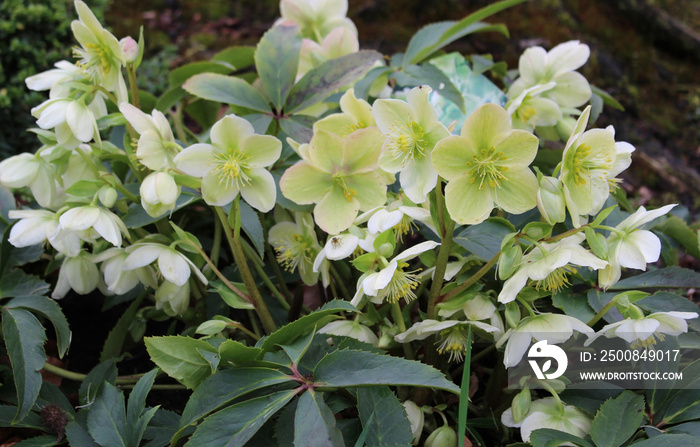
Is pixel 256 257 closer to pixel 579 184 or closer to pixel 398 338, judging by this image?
pixel 398 338

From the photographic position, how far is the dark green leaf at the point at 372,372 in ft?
2.22

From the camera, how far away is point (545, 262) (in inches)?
27.2

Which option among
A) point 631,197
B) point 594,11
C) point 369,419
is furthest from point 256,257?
point 594,11

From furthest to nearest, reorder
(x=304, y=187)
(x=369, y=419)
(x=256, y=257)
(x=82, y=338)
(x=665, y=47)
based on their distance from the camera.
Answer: (x=665, y=47) < (x=82, y=338) < (x=256, y=257) < (x=304, y=187) < (x=369, y=419)

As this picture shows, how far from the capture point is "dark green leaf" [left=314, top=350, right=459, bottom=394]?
0.68 meters

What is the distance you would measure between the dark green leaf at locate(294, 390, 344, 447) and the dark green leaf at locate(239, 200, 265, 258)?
26cm

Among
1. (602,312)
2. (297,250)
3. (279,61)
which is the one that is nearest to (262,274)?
(297,250)

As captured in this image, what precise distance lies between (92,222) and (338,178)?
343 mm

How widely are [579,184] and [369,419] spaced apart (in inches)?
15.3

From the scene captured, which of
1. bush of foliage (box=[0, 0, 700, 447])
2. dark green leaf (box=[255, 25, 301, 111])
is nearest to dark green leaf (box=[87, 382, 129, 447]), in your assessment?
bush of foliage (box=[0, 0, 700, 447])

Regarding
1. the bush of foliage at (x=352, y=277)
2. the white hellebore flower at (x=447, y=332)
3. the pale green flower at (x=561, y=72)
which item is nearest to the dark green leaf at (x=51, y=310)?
the bush of foliage at (x=352, y=277)

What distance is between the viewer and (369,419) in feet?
2.29

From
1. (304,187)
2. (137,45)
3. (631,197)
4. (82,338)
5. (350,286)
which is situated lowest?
(631,197)

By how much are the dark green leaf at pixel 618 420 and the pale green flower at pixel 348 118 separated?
51cm
